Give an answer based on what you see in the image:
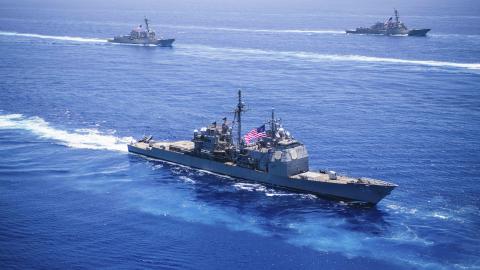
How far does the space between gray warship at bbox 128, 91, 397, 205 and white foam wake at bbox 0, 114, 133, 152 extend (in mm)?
6194

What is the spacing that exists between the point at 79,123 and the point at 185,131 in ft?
77.3

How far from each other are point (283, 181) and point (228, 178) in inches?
410

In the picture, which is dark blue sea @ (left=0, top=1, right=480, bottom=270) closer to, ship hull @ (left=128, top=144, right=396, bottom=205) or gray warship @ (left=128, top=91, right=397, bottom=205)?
ship hull @ (left=128, top=144, right=396, bottom=205)

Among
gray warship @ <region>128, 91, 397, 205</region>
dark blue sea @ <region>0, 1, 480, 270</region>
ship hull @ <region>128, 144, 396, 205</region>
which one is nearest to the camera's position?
dark blue sea @ <region>0, 1, 480, 270</region>

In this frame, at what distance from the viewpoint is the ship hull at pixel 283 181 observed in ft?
258

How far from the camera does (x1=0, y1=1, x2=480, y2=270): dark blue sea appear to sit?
6550 cm

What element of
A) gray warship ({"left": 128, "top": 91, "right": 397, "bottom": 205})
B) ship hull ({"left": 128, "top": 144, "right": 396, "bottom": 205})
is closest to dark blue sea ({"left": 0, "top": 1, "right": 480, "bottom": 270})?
ship hull ({"left": 128, "top": 144, "right": 396, "bottom": 205})

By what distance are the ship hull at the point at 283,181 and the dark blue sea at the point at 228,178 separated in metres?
1.42

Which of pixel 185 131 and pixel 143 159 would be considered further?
pixel 185 131

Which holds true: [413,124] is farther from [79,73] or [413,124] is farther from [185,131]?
[79,73]

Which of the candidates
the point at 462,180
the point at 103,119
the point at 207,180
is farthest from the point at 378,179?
the point at 103,119

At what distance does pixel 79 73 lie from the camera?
169m

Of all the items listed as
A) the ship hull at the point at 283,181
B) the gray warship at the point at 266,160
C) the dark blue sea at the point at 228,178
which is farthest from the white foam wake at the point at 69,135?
the ship hull at the point at 283,181

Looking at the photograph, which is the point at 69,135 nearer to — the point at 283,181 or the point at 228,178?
the point at 228,178
